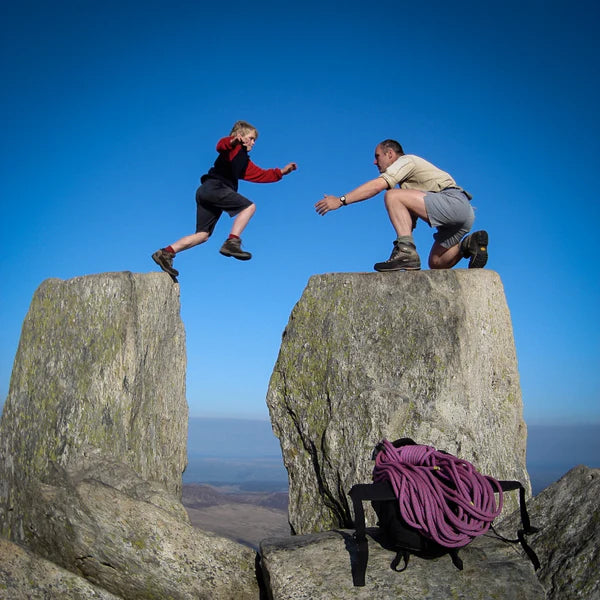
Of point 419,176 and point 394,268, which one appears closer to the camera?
point 394,268

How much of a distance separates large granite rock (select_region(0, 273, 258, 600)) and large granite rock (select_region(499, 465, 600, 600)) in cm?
268

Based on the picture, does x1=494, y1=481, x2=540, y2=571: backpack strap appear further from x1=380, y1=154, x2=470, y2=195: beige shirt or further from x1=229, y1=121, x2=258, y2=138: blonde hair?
x1=229, y1=121, x2=258, y2=138: blonde hair

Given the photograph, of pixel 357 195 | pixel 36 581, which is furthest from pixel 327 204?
pixel 36 581

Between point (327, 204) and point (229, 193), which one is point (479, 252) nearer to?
point (327, 204)

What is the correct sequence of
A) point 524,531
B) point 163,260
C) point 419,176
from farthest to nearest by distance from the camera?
point 163,260, point 419,176, point 524,531

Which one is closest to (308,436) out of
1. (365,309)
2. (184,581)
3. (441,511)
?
(365,309)

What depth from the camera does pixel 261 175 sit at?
9719mm

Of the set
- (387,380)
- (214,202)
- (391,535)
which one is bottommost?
(391,535)

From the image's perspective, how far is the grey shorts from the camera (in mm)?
7824

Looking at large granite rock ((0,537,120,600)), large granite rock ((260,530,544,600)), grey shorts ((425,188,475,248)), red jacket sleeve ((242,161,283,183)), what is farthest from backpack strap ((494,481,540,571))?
red jacket sleeve ((242,161,283,183))

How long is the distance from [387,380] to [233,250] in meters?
3.59

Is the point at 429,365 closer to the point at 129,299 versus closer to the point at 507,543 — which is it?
the point at 507,543

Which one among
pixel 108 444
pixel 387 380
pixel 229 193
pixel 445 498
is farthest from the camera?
pixel 229 193

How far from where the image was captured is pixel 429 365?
6875 millimetres
